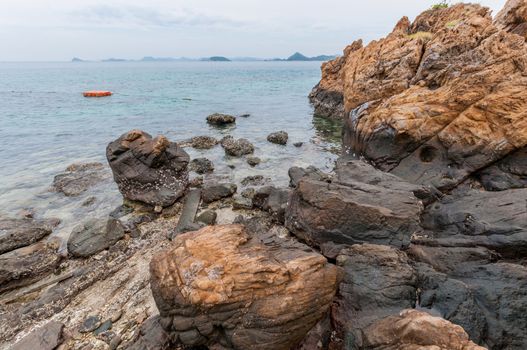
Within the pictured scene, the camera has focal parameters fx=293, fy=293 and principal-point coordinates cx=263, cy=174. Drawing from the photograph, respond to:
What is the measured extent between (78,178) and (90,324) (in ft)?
44.7

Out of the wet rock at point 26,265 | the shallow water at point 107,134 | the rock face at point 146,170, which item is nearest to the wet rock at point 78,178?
the shallow water at point 107,134

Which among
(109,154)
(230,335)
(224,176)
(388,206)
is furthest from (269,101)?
(230,335)

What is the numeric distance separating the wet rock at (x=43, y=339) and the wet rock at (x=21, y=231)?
5599mm

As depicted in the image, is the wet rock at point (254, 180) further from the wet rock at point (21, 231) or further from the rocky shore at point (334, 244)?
the wet rock at point (21, 231)

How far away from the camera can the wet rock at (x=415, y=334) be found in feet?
15.0

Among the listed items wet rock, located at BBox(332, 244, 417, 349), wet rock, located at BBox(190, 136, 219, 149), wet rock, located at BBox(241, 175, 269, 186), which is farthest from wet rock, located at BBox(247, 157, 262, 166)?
wet rock, located at BBox(332, 244, 417, 349)

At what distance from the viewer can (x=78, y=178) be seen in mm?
19234

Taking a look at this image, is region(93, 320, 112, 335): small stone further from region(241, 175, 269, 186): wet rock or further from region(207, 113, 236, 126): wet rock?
region(207, 113, 236, 126): wet rock

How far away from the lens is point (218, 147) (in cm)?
2638

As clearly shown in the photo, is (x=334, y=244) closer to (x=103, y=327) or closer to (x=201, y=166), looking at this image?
(x=103, y=327)

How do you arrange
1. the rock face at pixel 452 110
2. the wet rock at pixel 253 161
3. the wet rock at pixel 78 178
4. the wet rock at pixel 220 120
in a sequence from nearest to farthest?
the rock face at pixel 452 110 < the wet rock at pixel 78 178 < the wet rock at pixel 253 161 < the wet rock at pixel 220 120

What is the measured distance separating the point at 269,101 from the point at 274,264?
5278cm

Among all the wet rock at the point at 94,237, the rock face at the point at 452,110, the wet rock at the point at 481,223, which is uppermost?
the rock face at the point at 452,110

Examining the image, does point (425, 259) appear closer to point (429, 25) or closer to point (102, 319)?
point (102, 319)
